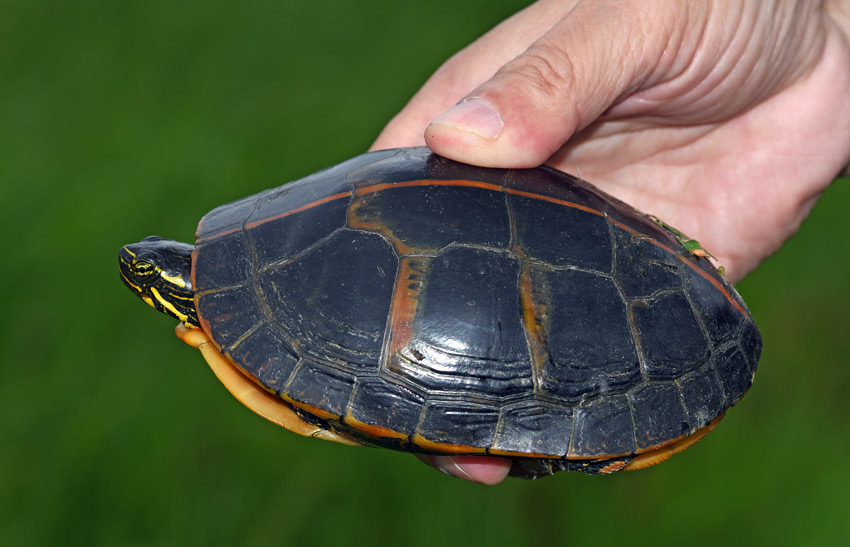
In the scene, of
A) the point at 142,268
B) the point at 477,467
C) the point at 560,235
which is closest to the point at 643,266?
the point at 560,235

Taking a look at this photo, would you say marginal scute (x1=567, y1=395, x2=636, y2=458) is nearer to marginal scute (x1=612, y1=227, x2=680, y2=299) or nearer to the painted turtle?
the painted turtle

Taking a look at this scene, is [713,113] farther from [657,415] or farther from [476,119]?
[657,415]

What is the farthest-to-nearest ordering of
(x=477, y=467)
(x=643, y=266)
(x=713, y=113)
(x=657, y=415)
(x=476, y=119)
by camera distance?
1. (x=713, y=113)
2. (x=477, y=467)
3. (x=476, y=119)
4. (x=643, y=266)
5. (x=657, y=415)

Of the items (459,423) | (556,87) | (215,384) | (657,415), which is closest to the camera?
(459,423)

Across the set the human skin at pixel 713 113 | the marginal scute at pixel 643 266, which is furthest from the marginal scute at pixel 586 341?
the human skin at pixel 713 113

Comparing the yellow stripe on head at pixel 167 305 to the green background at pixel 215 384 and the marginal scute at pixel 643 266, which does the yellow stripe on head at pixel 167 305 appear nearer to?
the green background at pixel 215 384

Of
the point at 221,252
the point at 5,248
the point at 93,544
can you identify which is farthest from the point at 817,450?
the point at 5,248

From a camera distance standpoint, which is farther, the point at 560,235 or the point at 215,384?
the point at 215,384

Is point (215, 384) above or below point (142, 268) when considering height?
below
